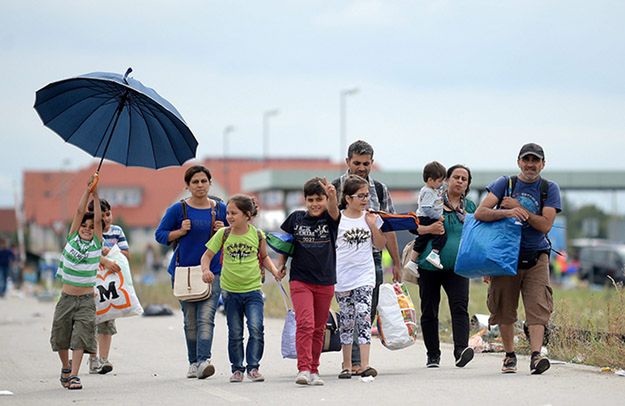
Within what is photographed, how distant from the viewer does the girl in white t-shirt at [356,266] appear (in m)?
10.7

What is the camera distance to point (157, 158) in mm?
11359

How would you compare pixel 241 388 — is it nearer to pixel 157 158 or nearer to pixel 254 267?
pixel 254 267

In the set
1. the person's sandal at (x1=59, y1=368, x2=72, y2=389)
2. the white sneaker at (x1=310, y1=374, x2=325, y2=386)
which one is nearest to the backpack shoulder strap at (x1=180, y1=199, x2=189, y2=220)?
the person's sandal at (x1=59, y1=368, x2=72, y2=389)

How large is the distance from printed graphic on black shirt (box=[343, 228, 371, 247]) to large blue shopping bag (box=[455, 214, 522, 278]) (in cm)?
94

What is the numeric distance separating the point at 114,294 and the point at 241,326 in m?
1.99

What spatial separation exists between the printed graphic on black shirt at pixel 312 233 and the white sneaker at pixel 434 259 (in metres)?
1.35

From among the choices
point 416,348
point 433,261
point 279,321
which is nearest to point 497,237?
point 433,261

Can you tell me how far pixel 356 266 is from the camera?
1076 centimetres

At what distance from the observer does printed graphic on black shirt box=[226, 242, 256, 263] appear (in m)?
10.8

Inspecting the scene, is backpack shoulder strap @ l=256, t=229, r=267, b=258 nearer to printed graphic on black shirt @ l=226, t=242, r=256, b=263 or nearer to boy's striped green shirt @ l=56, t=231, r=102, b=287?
printed graphic on black shirt @ l=226, t=242, r=256, b=263

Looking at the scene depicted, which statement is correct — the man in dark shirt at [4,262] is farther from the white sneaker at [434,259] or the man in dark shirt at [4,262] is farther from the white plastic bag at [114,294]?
the white sneaker at [434,259]

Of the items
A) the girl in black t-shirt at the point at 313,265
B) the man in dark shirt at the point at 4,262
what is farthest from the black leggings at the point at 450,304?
the man in dark shirt at the point at 4,262

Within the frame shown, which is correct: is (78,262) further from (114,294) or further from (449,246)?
(449,246)

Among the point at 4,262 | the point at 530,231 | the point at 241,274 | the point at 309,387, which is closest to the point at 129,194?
the point at 4,262
